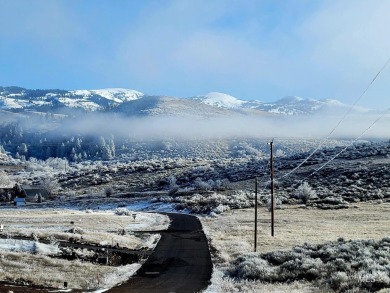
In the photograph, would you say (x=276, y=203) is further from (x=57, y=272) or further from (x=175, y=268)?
(x=57, y=272)

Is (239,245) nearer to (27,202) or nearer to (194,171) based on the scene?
(27,202)

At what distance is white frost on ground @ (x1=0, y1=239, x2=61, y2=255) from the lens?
85.7 ft

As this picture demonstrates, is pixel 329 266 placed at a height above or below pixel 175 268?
above

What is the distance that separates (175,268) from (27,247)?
9.17 m

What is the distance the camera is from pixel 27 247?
2656 centimetres

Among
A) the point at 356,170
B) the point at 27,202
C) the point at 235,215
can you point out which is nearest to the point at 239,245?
the point at 235,215

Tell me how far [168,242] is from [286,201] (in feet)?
123

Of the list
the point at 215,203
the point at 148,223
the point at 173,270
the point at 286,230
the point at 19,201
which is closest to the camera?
the point at 173,270

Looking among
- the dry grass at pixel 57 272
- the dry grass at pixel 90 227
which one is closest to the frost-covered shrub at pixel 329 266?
the dry grass at pixel 57 272

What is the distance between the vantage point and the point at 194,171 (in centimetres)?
12700

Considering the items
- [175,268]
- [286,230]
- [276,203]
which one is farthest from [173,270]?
[276,203]

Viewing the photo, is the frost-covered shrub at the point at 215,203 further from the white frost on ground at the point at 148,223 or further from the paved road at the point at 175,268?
the paved road at the point at 175,268

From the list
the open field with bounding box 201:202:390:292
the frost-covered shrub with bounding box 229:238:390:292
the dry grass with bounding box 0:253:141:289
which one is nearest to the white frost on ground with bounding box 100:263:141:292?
the dry grass with bounding box 0:253:141:289

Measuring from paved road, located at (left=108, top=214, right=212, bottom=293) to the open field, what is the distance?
94 centimetres
